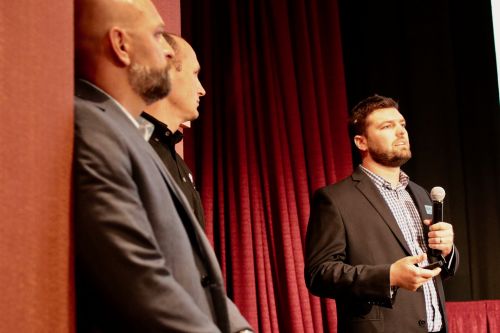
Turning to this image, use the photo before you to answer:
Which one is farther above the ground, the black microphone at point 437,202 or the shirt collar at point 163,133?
the shirt collar at point 163,133

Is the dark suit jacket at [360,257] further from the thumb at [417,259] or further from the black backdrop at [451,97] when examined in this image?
the black backdrop at [451,97]

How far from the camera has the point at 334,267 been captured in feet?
7.91

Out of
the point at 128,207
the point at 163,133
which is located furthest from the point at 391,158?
the point at 128,207

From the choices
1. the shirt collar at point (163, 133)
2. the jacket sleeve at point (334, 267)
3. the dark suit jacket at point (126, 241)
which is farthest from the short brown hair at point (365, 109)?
the dark suit jacket at point (126, 241)

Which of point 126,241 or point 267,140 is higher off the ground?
point 267,140

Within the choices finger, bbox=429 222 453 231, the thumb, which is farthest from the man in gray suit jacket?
finger, bbox=429 222 453 231

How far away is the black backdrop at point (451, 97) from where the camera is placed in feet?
12.1

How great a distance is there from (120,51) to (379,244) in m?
1.57

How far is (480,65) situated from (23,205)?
330 centimetres

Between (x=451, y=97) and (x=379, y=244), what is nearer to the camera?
(x=379, y=244)

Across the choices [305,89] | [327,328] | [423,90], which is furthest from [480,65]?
[327,328]

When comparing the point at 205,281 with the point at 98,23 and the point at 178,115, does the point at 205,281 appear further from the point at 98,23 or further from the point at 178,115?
the point at 178,115

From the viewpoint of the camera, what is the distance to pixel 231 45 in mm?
3586

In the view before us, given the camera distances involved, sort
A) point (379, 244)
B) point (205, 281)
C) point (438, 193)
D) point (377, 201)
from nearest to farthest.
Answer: point (205, 281), point (438, 193), point (379, 244), point (377, 201)
